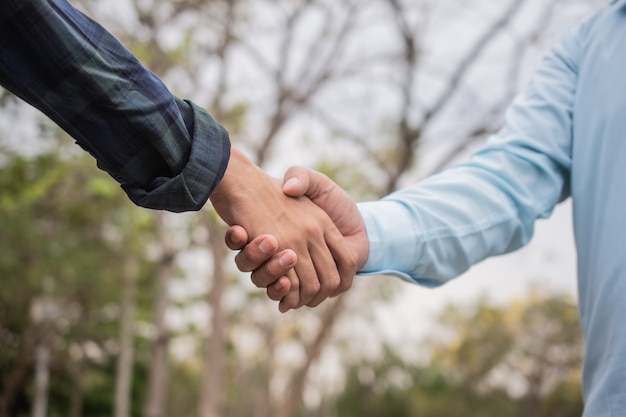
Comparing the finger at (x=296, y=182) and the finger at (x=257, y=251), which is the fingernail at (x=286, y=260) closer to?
the finger at (x=257, y=251)

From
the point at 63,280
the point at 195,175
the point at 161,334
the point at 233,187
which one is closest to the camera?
the point at 195,175

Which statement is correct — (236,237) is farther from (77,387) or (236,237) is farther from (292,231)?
(77,387)

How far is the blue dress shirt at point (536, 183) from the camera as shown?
5.14 ft

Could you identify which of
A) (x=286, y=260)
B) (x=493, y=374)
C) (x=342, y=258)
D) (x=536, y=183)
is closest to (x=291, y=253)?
(x=286, y=260)

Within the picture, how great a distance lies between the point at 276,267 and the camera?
68.0 inches

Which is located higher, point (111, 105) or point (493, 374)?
point (111, 105)

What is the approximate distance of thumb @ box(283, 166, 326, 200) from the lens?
1834 mm

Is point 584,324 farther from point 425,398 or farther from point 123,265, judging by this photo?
point 425,398

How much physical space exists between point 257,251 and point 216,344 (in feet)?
25.3

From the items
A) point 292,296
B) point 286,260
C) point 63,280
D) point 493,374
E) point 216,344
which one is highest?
point 286,260

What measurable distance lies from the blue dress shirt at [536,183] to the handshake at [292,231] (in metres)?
0.06

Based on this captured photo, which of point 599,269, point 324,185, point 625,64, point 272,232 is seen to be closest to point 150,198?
point 272,232

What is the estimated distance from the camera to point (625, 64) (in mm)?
1604

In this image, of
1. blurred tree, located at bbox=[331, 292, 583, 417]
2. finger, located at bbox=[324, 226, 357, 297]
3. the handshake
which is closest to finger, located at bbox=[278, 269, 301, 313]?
the handshake
